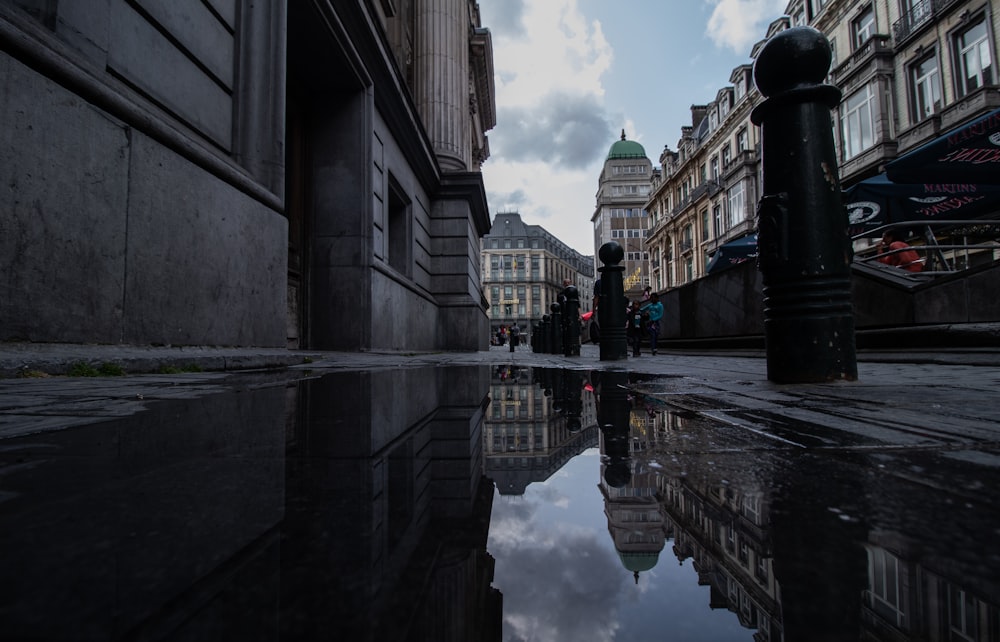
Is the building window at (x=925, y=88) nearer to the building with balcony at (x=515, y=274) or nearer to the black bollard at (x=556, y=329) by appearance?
the black bollard at (x=556, y=329)

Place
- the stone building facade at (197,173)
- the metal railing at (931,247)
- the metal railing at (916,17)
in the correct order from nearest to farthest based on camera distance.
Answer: the stone building facade at (197,173) < the metal railing at (931,247) < the metal railing at (916,17)

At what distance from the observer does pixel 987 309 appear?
17.4 feet

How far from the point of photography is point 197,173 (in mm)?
3553

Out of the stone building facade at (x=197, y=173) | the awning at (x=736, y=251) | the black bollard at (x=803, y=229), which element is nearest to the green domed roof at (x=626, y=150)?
the awning at (x=736, y=251)

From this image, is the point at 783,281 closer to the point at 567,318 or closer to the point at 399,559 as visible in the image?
the point at 399,559

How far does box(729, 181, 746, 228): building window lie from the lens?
93.7 feet

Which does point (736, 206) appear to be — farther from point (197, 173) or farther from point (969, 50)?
point (197, 173)

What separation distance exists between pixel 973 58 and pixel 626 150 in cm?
5108

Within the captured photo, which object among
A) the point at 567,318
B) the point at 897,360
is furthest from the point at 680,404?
the point at 567,318

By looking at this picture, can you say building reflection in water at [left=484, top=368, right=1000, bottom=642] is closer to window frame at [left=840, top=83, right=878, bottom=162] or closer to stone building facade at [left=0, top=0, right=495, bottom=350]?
stone building facade at [left=0, top=0, right=495, bottom=350]

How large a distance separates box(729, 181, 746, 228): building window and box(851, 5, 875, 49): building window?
29.0 feet

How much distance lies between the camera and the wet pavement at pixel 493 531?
38 cm

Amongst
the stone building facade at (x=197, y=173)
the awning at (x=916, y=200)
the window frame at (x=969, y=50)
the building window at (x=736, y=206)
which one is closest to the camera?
the stone building facade at (x=197, y=173)

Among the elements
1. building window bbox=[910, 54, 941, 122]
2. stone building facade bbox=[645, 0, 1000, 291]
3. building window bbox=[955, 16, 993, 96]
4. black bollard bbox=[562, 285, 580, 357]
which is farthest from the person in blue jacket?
building window bbox=[910, 54, 941, 122]
